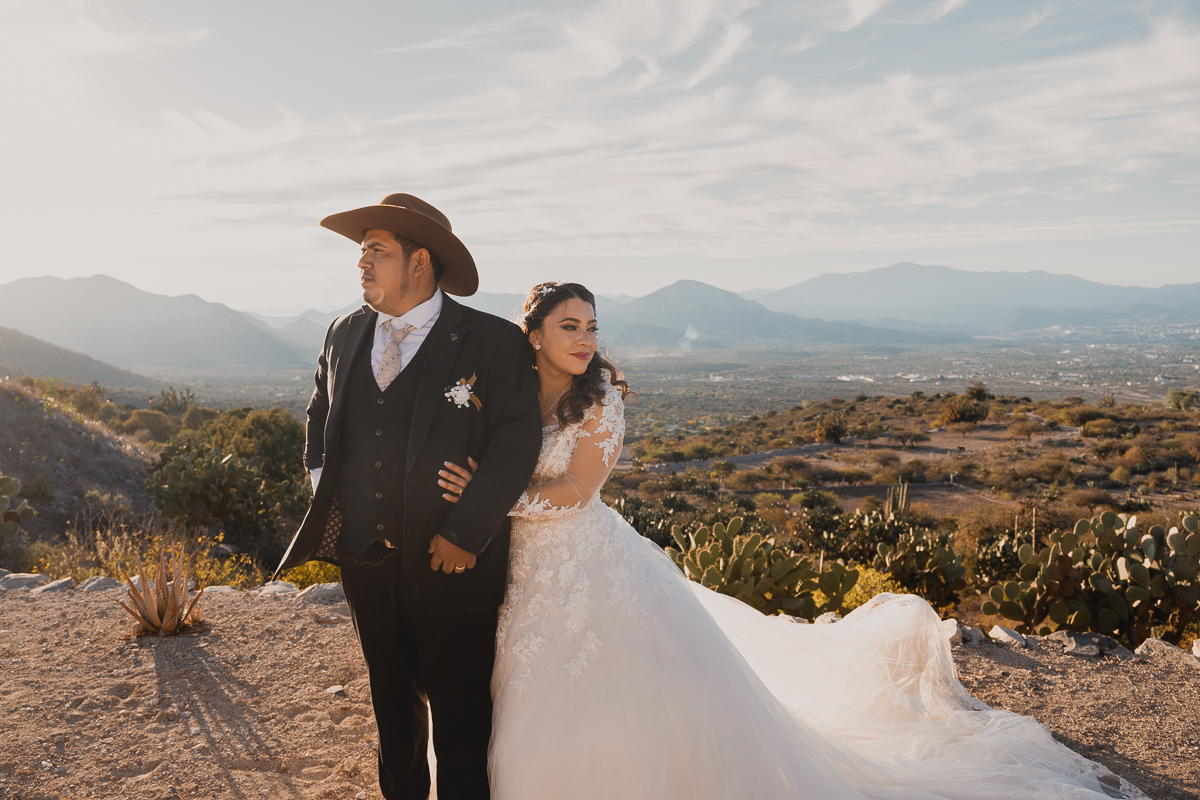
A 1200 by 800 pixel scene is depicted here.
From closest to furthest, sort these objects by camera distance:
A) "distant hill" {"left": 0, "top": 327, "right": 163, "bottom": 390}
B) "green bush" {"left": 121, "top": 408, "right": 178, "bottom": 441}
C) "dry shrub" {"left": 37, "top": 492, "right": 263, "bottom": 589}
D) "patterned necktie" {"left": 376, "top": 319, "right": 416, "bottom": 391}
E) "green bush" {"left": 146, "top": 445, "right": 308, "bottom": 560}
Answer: "patterned necktie" {"left": 376, "top": 319, "right": 416, "bottom": 391} → "dry shrub" {"left": 37, "top": 492, "right": 263, "bottom": 589} → "green bush" {"left": 146, "top": 445, "right": 308, "bottom": 560} → "green bush" {"left": 121, "top": 408, "right": 178, "bottom": 441} → "distant hill" {"left": 0, "top": 327, "right": 163, "bottom": 390}

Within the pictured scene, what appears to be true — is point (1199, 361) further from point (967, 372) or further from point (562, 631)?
point (562, 631)

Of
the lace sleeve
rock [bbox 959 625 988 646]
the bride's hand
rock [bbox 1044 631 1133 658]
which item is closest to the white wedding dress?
the lace sleeve

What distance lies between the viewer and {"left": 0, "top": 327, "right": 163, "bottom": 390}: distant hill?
65500 millimetres

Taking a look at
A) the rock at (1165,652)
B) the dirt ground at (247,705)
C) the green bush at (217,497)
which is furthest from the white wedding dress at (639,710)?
the green bush at (217,497)

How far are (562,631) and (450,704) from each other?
468mm

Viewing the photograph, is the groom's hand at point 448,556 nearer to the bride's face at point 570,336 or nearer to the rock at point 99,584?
the bride's face at point 570,336

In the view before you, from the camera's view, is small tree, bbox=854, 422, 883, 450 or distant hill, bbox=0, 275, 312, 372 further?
distant hill, bbox=0, 275, 312, 372

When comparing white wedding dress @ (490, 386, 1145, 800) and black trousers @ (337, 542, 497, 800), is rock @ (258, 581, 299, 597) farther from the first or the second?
white wedding dress @ (490, 386, 1145, 800)

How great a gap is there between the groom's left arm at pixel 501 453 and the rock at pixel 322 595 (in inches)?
153

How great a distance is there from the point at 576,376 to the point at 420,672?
1323 mm

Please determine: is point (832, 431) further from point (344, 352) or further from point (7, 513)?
point (344, 352)

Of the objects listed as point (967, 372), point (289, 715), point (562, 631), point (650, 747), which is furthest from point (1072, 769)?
point (967, 372)

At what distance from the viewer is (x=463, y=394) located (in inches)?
94.2

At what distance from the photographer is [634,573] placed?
2.67m
